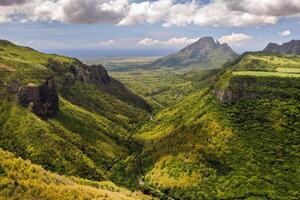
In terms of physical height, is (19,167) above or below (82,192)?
above

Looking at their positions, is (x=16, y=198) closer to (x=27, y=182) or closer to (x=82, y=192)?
(x=27, y=182)

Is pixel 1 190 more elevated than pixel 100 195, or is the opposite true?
pixel 1 190

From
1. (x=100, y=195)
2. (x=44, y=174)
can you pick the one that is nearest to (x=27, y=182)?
(x=44, y=174)

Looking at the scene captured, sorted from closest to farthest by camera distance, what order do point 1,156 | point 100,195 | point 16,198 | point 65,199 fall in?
1. point 16,198
2. point 65,199
3. point 1,156
4. point 100,195

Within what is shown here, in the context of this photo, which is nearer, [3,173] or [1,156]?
[3,173]

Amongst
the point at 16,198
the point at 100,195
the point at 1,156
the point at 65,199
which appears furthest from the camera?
the point at 100,195

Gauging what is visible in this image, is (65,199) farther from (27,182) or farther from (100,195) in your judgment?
(100,195)

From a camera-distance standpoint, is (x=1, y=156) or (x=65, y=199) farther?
(x=1, y=156)

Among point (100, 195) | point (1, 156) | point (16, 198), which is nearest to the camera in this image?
point (16, 198)

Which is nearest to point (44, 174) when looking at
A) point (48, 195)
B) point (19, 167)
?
point (19, 167)
